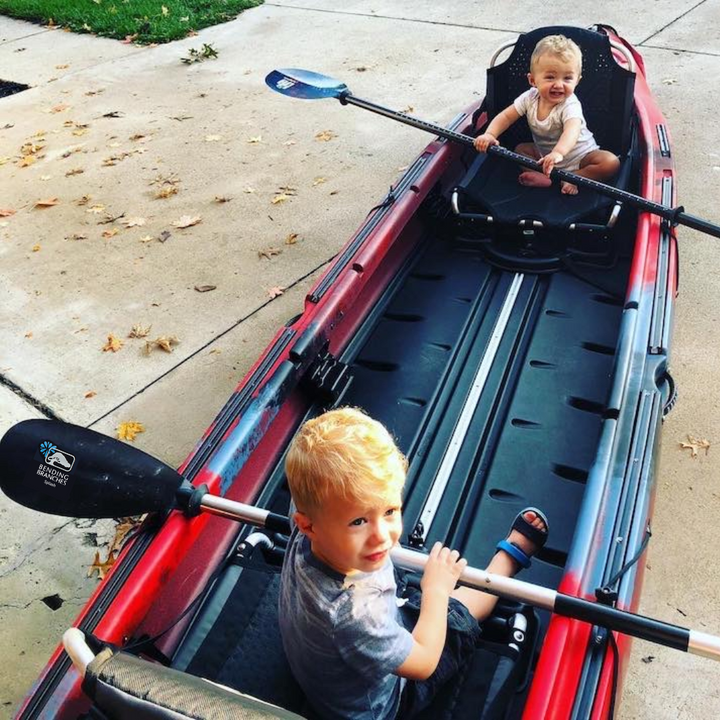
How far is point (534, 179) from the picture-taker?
4289 mm

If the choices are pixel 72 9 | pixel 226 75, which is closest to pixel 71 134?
pixel 226 75

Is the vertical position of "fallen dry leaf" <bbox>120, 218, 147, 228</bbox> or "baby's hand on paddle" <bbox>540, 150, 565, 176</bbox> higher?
"baby's hand on paddle" <bbox>540, 150, 565, 176</bbox>

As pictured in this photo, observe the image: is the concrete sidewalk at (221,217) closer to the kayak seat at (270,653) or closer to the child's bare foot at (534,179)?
the kayak seat at (270,653)

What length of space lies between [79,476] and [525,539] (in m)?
1.43

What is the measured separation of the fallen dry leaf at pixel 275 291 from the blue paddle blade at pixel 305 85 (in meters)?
1.14

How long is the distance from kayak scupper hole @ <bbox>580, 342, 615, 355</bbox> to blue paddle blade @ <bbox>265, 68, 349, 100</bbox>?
2.19m

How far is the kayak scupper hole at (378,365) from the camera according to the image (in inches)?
141

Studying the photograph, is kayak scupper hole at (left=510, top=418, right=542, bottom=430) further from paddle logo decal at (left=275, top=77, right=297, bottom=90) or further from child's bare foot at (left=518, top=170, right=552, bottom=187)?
paddle logo decal at (left=275, top=77, right=297, bottom=90)

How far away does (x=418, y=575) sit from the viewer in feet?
8.36

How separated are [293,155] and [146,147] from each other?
131 cm

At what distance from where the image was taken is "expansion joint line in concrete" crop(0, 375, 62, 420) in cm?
409

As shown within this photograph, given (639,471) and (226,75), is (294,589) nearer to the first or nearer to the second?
(639,471)

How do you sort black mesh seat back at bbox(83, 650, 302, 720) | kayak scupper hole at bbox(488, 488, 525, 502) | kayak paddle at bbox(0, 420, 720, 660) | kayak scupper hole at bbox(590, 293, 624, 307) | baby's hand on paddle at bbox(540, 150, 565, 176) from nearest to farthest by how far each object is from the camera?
black mesh seat back at bbox(83, 650, 302, 720) → kayak paddle at bbox(0, 420, 720, 660) → kayak scupper hole at bbox(488, 488, 525, 502) → kayak scupper hole at bbox(590, 293, 624, 307) → baby's hand on paddle at bbox(540, 150, 565, 176)

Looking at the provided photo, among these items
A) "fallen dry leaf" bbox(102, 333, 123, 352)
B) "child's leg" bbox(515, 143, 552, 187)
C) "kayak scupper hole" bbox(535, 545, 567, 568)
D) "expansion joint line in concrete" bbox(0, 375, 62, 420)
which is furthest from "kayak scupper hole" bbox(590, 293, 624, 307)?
"expansion joint line in concrete" bbox(0, 375, 62, 420)
